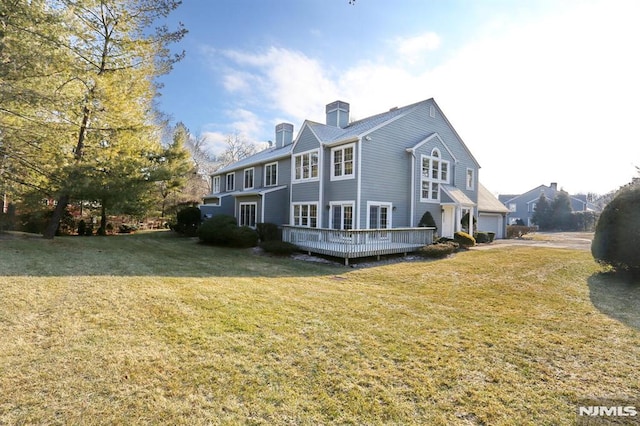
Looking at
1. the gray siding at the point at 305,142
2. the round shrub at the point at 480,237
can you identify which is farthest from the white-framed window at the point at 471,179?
the gray siding at the point at 305,142

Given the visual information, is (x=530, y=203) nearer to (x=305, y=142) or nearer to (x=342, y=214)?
(x=342, y=214)

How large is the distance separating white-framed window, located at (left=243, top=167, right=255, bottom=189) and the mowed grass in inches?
617

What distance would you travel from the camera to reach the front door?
18.2 metres

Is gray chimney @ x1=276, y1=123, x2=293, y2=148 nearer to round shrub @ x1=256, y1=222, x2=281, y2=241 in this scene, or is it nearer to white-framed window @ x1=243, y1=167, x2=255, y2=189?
white-framed window @ x1=243, y1=167, x2=255, y2=189

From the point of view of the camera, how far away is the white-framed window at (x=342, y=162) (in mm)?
15125

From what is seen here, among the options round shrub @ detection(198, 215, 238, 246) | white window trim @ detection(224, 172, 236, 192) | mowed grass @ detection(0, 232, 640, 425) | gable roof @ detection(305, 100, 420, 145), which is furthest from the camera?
white window trim @ detection(224, 172, 236, 192)

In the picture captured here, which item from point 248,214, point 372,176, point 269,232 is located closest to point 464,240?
point 372,176

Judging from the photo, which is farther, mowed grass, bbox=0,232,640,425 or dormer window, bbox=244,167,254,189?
dormer window, bbox=244,167,254,189

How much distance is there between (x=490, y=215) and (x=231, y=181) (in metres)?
22.4

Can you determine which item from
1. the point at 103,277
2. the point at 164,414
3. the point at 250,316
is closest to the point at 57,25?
the point at 103,277

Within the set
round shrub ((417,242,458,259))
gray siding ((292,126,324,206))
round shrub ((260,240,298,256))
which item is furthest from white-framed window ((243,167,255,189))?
round shrub ((417,242,458,259))

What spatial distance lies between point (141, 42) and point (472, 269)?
16.7 meters

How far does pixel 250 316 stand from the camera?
17.6ft

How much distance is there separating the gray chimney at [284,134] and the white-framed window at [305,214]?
8.26 meters
